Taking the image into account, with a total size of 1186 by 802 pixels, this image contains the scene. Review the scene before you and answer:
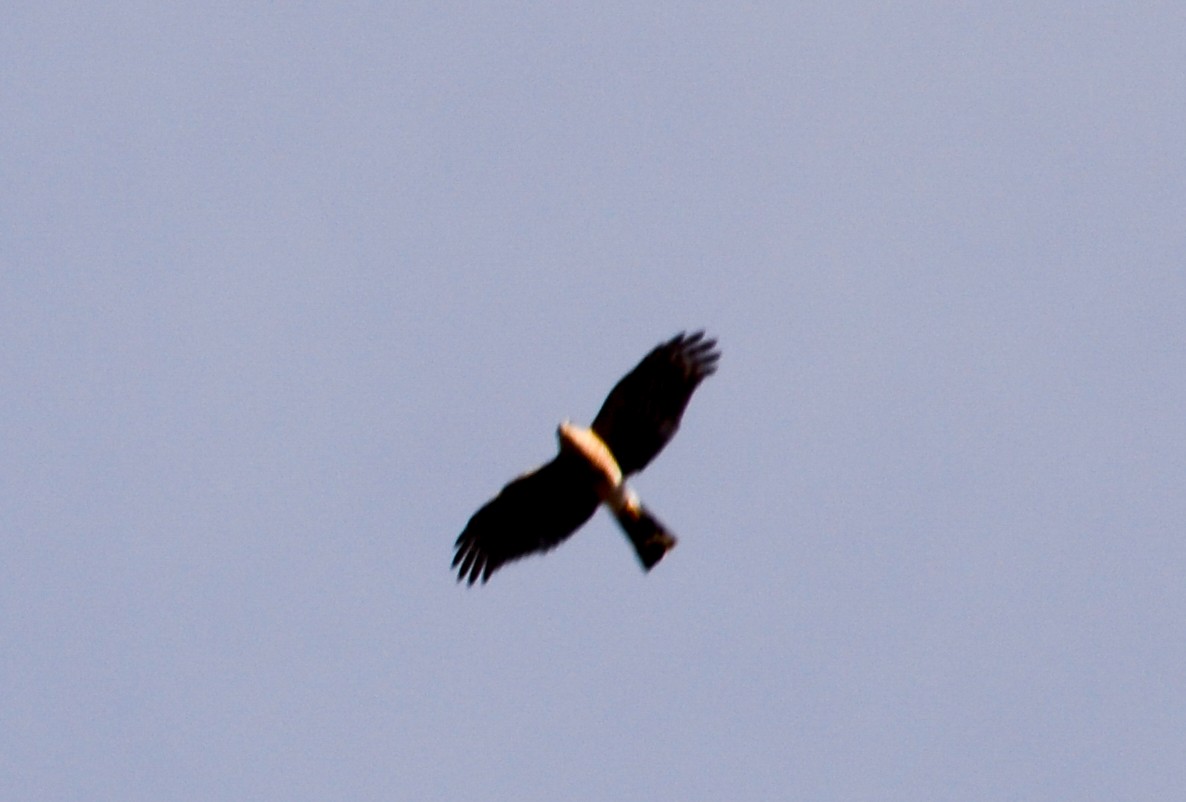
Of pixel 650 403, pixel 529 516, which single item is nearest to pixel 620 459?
pixel 650 403

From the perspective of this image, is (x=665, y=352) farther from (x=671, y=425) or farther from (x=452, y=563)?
(x=452, y=563)

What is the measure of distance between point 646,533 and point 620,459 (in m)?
0.82

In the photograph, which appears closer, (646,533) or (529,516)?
(646,533)

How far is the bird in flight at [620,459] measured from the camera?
18.0 m

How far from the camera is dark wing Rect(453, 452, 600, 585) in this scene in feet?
59.9

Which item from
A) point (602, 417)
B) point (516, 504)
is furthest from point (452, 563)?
point (602, 417)

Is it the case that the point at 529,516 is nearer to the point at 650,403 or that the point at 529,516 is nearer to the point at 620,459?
the point at 620,459

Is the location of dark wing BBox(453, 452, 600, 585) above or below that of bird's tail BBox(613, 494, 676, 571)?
above

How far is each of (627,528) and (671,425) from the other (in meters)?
1.19

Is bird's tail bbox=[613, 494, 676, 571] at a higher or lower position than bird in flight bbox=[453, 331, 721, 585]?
lower

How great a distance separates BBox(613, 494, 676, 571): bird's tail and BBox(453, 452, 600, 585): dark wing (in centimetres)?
41

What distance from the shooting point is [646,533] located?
18344 millimetres

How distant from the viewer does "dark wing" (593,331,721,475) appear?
→ 18047 mm

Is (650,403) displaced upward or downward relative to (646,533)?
upward
